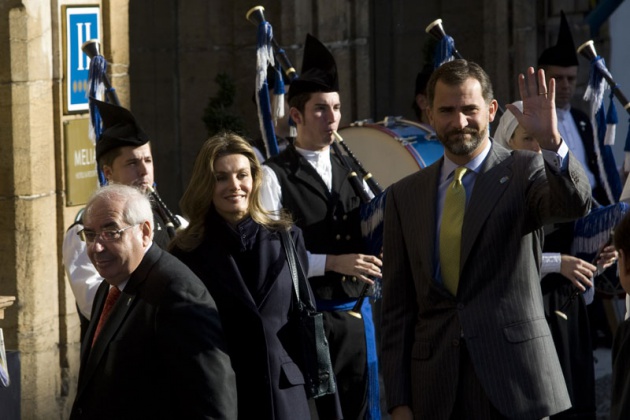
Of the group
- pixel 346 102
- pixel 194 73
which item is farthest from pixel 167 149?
pixel 346 102

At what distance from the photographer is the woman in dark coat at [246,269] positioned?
17.8ft

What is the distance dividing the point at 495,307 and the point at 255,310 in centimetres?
91

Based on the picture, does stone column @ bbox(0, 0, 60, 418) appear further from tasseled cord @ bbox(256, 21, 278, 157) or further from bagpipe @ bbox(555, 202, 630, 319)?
bagpipe @ bbox(555, 202, 630, 319)

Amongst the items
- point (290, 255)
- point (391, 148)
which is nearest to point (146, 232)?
point (290, 255)

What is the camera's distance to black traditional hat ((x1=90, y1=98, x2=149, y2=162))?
20.8 ft

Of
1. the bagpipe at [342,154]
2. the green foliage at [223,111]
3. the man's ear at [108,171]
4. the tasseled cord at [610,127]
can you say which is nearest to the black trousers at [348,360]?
the bagpipe at [342,154]

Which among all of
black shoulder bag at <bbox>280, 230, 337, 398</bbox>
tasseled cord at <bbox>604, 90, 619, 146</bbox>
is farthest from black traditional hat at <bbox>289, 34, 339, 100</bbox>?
tasseled cord at <bbox>604, 90, 619, 146</bbox>

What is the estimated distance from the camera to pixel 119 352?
4.66 m

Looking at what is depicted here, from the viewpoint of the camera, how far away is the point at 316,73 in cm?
704

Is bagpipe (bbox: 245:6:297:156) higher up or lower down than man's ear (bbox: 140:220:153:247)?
higher up

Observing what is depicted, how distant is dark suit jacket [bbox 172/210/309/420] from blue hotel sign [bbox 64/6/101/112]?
2.57 meters

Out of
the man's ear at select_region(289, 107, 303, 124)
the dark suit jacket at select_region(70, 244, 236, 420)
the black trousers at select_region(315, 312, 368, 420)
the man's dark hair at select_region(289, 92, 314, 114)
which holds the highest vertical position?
the man's dark hair at select_region(289, 92, 314, 114)

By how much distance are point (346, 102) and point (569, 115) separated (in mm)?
2747

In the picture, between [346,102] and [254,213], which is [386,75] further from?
[254,213]
